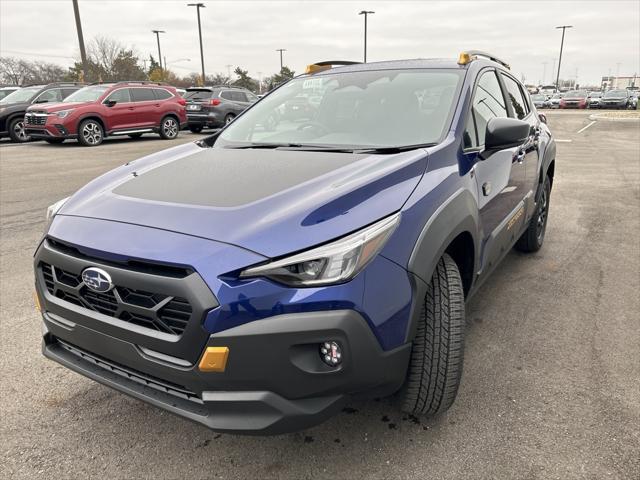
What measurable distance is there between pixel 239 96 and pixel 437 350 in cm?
1680

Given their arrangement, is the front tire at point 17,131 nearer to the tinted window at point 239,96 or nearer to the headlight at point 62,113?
the headlight at point 62,113

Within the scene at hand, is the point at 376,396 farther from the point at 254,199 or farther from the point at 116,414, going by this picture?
the point at 116,414

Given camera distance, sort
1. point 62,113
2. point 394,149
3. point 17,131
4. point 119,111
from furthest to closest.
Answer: point 17,131 → point 119,111 → point 62,113 → point 394,149

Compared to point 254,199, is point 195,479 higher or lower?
lower

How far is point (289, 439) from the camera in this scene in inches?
87.7

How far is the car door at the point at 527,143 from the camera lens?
368 cm

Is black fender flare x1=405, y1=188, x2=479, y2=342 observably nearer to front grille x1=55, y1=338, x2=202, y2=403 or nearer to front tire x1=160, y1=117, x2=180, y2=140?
front grille x1=55, y1=338, x2=202, y2=403

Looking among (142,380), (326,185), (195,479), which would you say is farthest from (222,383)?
(326,185)

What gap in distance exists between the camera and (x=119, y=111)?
13.9 meters

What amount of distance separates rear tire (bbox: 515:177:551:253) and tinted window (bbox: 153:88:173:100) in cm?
1287

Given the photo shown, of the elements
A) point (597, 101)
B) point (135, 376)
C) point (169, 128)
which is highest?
point (135, 376)

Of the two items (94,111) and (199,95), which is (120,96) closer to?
(94,111)

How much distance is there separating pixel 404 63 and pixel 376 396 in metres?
2.30

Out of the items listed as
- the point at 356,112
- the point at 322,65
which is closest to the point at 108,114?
the point at 322,65
